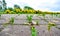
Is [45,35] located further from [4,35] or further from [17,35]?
[4,35]

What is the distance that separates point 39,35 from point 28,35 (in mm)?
128

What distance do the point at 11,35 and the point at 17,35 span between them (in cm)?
7

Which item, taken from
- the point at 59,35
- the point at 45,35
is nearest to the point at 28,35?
the point at 45,35

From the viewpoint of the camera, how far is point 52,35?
7.55ft

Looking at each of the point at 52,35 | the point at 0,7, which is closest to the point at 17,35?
the point at 52,35

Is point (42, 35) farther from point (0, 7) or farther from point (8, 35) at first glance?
point (0, 7)

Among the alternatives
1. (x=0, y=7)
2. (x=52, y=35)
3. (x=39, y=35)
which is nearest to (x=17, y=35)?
(x=39, y=35)

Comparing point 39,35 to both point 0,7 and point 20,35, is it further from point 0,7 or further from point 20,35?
point 0,7

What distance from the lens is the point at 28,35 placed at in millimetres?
2289

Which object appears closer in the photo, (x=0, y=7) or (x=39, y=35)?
(x=39, y=35)

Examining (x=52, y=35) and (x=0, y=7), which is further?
(x=0, y=7)

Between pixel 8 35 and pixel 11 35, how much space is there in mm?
50

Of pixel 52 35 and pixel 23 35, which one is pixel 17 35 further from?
pixel 52 35

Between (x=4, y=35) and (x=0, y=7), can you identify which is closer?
(x=4, y=35)
